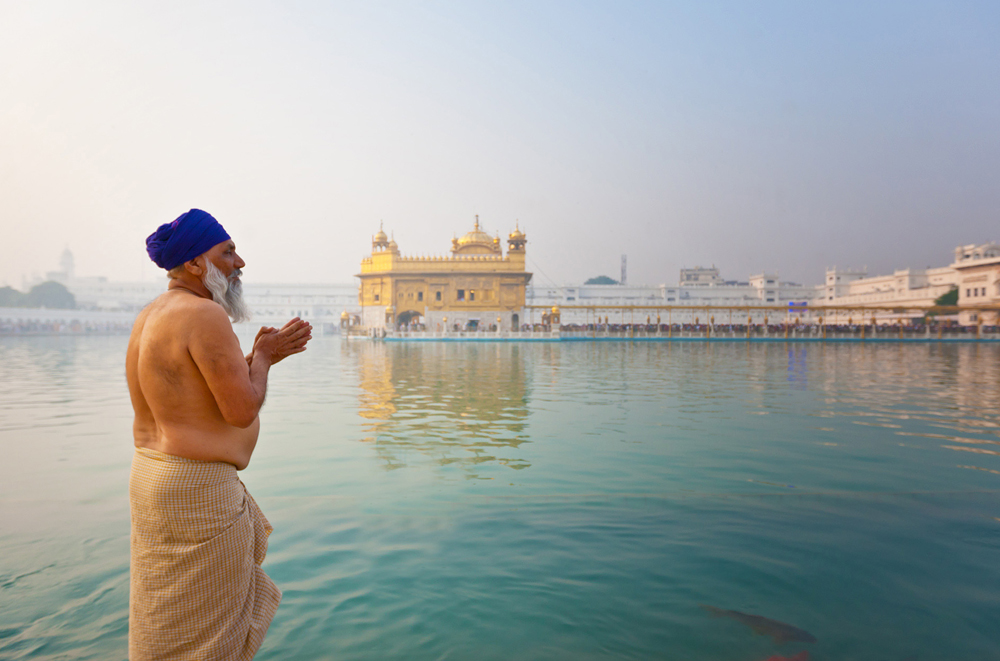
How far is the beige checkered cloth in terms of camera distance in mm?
1652

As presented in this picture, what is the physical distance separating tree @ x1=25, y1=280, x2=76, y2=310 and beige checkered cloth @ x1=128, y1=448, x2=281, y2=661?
275ft

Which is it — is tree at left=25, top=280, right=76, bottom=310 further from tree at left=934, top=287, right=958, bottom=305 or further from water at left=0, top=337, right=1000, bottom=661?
tree at left=934, top=287, right=958, bottom=305

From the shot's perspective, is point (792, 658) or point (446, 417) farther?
point (446, 417)

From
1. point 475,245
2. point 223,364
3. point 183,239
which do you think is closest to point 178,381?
point 223,364

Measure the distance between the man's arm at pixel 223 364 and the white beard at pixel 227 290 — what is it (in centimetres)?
13

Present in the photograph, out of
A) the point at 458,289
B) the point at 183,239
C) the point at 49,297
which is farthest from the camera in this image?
the point at 49,297

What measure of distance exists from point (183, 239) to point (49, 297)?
84899mm

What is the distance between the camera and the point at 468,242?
52344 millimetres

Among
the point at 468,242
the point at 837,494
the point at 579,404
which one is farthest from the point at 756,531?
the point at 468,242

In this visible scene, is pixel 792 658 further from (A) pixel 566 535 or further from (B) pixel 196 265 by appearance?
Result: (B) pixel 196 265

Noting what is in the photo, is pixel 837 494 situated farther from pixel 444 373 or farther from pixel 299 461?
pixel 444 373

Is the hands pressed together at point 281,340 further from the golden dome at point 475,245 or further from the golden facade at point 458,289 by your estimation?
the golden dome at point 475,245

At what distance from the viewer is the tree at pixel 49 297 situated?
70287mm

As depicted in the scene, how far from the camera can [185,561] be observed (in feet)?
5.42
